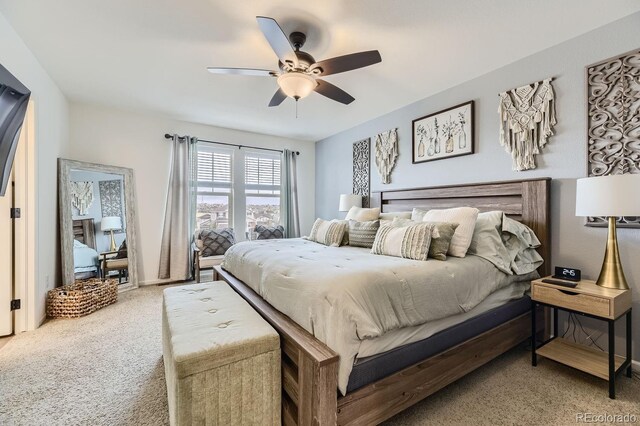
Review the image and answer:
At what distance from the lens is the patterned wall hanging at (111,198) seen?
3.76 metres

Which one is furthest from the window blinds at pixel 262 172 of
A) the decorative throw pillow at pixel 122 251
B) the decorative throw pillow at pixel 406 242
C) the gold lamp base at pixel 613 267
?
the gold lamp base at pixel 613 267

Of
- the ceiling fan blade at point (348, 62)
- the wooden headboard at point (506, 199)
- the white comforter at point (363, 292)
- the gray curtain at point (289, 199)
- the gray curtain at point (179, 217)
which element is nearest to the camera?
the white comforter at point (363, 292)

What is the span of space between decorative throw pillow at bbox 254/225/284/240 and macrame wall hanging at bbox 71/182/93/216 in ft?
7.41

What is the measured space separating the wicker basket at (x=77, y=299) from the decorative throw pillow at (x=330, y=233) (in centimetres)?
258

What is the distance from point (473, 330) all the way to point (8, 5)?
395 centimetres

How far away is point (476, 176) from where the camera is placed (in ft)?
9.86

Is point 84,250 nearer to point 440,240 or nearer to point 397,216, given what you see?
point 397,216

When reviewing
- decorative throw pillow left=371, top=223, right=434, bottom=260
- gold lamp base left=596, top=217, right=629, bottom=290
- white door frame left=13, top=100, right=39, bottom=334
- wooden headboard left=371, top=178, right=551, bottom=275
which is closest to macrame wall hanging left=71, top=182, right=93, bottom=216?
white door frame left=13, top=100, right=39, bottom=334

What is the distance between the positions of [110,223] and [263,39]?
3.23m

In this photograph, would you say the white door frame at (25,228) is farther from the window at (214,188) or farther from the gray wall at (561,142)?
the gray wall at (561,142)

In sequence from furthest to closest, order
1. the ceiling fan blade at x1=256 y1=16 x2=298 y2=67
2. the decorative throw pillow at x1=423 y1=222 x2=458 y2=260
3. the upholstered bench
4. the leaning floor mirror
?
1. the leaning floor mirror
2. the decorative throw pillow at x1=423 y1=222 x2=458 y2=260
3. the ceiling fan blade at x1=256 y1=16 x2=298 y2=67
4. the upholstered bench

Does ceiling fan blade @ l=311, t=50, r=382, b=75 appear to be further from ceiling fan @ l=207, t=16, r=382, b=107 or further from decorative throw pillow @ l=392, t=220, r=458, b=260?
decorative throw pillow @ l=392, t=220, r=458, b=260

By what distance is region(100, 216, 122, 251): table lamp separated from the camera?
3.73 m

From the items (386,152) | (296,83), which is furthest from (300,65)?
(386,152)
